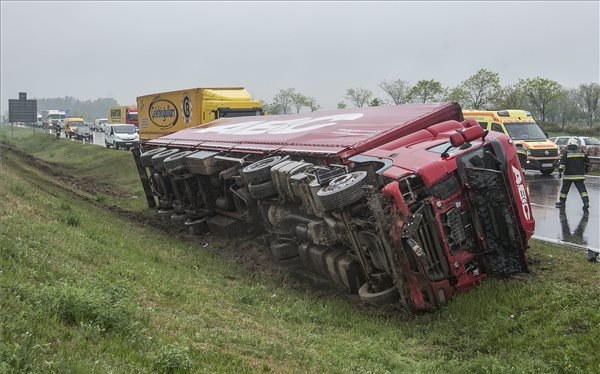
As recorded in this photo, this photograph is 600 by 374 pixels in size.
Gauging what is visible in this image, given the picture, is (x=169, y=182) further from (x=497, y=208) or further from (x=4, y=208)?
(x=497, y=208)

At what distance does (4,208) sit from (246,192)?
11.3 feet

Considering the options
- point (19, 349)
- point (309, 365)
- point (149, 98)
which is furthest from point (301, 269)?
point (149, 98)

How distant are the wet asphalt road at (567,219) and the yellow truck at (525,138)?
7.43 feet

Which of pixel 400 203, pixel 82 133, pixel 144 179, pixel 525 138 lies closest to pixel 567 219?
pixel 400 203

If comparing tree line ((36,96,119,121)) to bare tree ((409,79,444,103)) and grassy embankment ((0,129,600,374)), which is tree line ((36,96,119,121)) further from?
grassy embankment ((0,129,600,374))

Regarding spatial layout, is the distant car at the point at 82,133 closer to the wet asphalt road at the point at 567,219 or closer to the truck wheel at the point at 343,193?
the wet asphalt road at the point at 567,219

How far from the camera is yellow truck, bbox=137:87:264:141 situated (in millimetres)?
20422

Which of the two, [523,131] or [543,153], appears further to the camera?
[523,131]

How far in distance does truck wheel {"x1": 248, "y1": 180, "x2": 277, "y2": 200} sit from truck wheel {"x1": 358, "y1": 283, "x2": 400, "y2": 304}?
208 centimetres

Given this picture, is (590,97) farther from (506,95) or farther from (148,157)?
(148,157)

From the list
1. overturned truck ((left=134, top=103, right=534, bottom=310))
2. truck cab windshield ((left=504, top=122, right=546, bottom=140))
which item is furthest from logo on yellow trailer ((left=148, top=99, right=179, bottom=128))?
overturned truck ((left=134, top=103, right=534, bottom=310))

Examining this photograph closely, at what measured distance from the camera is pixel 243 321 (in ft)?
16.6

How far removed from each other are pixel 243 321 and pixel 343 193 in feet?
5.21

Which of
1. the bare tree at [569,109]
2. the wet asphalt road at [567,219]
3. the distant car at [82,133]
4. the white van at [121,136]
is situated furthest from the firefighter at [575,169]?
the distant car at [82,133]
